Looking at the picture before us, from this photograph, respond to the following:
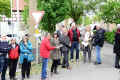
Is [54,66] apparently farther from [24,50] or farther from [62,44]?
[24,50]

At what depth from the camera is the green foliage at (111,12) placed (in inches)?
968

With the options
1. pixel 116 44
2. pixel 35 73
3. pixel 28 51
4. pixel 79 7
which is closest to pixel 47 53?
pixel 28 51

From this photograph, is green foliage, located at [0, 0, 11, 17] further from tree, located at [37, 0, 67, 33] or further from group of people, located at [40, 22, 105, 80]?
group of people, located at [40, 22, 105, 80]

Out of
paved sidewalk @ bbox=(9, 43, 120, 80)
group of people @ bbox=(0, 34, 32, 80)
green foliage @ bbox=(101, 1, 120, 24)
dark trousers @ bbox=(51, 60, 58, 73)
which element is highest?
green foliage @ bbox=(101, 1, 120, 24)

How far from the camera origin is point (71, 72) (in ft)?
34.3

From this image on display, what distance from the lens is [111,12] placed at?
82.3 feet

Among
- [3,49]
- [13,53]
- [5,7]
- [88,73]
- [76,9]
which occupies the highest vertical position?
[5,7]

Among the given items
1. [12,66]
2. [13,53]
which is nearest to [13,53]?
[13,53]

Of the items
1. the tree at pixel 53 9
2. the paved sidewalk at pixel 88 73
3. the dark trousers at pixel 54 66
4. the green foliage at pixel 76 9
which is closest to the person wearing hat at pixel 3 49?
the paved sidewalk at pixel 88 73

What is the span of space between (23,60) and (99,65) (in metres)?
4.16

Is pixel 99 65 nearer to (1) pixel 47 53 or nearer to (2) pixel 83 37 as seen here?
(2) pixel 83 37

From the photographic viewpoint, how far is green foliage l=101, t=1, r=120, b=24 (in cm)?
2459

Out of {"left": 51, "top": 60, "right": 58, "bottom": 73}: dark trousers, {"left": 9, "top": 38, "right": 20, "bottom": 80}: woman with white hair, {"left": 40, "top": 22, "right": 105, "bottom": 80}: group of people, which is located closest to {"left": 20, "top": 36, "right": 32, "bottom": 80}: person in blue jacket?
{"left": 9, "top": 38, "right": 20, "bottom": 80}: woman with white hair

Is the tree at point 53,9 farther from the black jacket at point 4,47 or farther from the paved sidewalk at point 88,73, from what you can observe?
the black jacket at point 4,47
